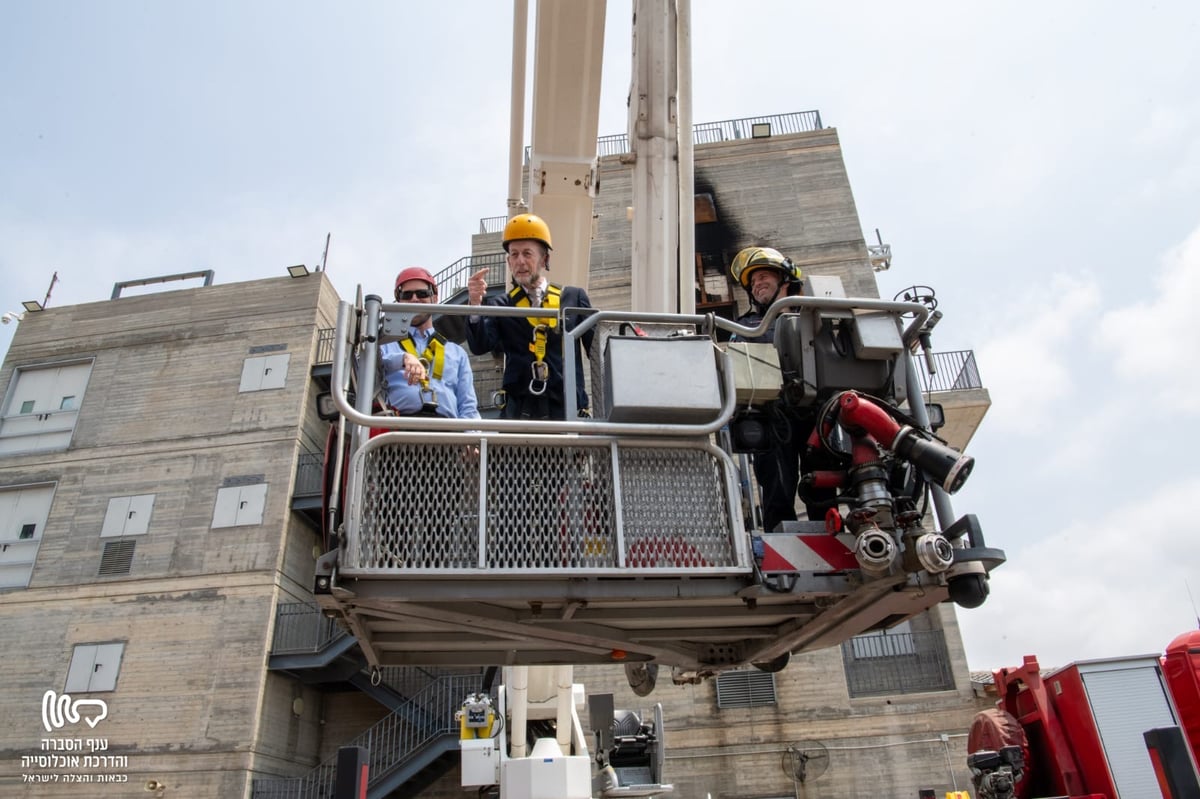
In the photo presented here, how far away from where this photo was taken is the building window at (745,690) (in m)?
17.9

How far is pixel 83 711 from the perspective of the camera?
707 inches

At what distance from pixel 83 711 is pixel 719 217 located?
20583 mm

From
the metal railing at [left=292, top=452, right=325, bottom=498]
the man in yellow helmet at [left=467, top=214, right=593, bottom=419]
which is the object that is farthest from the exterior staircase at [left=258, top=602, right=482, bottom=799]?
the man in yellow helmet at [left=467, top=214, right=593, bottom=419]

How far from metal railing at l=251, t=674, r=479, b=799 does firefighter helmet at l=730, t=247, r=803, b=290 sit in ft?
49.3

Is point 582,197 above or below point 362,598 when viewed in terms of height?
above

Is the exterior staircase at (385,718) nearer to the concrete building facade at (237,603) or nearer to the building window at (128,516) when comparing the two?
the concrete building facade at (237,603)

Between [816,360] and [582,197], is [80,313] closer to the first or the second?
[582,197]

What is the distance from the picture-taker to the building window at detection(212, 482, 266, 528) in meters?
19.6

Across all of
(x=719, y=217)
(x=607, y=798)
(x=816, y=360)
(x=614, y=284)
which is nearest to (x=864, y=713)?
(x=607, y=798)

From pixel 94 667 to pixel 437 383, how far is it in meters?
18.4

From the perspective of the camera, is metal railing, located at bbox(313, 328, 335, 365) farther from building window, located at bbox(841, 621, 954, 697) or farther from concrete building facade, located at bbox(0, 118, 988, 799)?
building window, located at bbox(841, 621, 954, 697)

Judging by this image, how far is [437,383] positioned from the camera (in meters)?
4.51

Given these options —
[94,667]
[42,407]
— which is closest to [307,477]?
[94,667]

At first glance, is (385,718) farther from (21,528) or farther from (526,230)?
(526,230)
